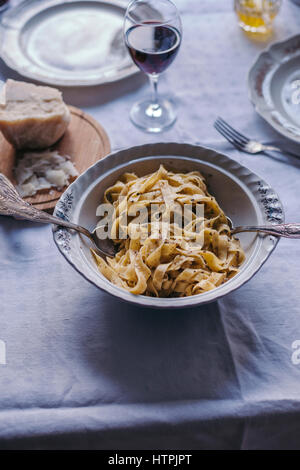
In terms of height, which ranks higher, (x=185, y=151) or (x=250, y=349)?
(x=185, y=151)

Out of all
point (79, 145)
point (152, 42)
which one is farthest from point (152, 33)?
point (79, 145)

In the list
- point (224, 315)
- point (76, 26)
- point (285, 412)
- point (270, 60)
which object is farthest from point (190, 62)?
point (285, 412)

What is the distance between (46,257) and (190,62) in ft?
3.02

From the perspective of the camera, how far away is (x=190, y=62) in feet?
5.32

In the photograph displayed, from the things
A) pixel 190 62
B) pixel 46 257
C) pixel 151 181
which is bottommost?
pixel 46 257

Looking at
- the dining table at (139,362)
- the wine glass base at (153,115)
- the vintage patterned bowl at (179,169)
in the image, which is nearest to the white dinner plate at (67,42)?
the wine glass base at (153,115)

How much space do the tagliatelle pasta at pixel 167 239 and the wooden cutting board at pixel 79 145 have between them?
0.80ft

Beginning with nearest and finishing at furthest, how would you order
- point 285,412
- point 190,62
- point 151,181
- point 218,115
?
point 285,412 → point 151,181 → point 218,115 → point 190,62

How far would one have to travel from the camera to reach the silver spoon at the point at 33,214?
3.10ft

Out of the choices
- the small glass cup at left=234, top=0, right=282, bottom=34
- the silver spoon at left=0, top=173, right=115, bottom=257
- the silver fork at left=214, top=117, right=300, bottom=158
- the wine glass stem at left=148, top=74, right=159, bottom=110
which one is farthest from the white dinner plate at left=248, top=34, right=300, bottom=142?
the silver spoon at left=0, top=173, right=115, bottom=257

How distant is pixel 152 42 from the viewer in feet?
4.12

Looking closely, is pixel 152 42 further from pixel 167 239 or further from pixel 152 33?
pixel 167 239

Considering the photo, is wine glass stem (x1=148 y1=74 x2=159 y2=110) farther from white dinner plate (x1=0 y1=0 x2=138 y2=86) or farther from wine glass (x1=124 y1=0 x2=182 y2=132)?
white dinner plate (x1=0 y1=0 x2=138 y2=86)

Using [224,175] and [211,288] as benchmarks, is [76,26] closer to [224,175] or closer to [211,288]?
[224,175]
